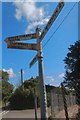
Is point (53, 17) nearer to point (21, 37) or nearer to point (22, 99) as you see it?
point (21, 37)

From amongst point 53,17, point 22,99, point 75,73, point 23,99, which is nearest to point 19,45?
point 53,17

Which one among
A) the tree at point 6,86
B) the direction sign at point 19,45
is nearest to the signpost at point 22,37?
the direction sign at point 19,45

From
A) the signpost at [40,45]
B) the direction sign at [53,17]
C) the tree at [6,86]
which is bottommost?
the signpost at [40,45]

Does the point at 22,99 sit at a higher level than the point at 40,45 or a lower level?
higher

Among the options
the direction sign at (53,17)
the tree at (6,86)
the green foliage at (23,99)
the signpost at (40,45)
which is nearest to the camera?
the direction sign at (53,17)

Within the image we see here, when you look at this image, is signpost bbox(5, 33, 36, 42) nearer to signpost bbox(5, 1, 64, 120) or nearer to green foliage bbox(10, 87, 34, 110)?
signpost bbox(5, 1, 64, 120)

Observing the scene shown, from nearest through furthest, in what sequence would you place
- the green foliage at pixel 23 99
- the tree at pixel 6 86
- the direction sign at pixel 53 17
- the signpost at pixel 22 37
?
the direction sign at pixel 53 17 < the signpost at pixel 22 37 < the green foliage at pixel 23 99 < the tree at pixel 6 86

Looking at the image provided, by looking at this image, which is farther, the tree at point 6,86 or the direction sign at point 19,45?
the tree at point 6,86

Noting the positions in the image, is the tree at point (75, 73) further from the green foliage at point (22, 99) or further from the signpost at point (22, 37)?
the green foliage at point (22, 99)

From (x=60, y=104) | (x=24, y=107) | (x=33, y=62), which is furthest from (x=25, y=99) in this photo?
(x=33, y=62)

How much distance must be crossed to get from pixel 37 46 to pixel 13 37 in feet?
2.79

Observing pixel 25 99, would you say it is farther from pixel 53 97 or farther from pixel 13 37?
pixel 13 37

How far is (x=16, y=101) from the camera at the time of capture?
49.2m

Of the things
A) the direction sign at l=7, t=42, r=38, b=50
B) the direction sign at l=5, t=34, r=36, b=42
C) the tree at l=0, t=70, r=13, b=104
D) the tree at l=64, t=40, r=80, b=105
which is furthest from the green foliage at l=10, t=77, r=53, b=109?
the direction sign at l=7, t=42, r=38, b=50
